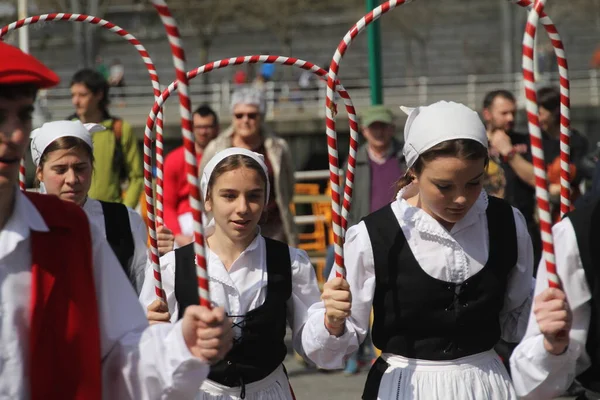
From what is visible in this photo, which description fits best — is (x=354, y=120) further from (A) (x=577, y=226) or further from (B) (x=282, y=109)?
(B) (x=282, y=109)

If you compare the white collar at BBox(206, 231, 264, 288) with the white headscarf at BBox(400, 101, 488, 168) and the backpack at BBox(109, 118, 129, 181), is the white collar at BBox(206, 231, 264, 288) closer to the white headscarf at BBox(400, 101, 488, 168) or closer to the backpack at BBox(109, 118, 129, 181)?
the white headscarf at BBox(400, 101, 488, 168)

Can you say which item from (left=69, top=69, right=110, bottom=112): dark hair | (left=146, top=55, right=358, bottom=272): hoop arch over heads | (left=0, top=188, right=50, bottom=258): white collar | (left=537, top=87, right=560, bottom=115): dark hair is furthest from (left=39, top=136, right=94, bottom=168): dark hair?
(left=537, top=87, right=560, bottom=115): dark hair

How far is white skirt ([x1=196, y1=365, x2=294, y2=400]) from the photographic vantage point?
15.1ft

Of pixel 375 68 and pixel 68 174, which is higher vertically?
pixel 375 68

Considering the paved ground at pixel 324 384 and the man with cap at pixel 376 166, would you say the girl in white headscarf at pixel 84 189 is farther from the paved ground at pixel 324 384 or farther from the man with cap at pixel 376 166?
the man with cap at pixel 376 166

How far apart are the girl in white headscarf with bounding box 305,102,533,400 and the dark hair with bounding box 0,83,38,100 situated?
165 centimetres

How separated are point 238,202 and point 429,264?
910 millimetres

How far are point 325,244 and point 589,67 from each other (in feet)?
83.6

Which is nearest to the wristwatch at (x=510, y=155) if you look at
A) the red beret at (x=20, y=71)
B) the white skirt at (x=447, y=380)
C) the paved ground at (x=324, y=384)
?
the paved ground at (x=324, y=384)

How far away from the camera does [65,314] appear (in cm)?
298

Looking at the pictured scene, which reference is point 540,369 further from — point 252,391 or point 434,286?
point 252,391

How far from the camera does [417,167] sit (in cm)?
437

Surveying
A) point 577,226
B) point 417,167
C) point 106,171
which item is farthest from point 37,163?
point 577,226

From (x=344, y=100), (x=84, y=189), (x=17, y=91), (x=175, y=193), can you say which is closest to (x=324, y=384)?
(x=175, y=193)
